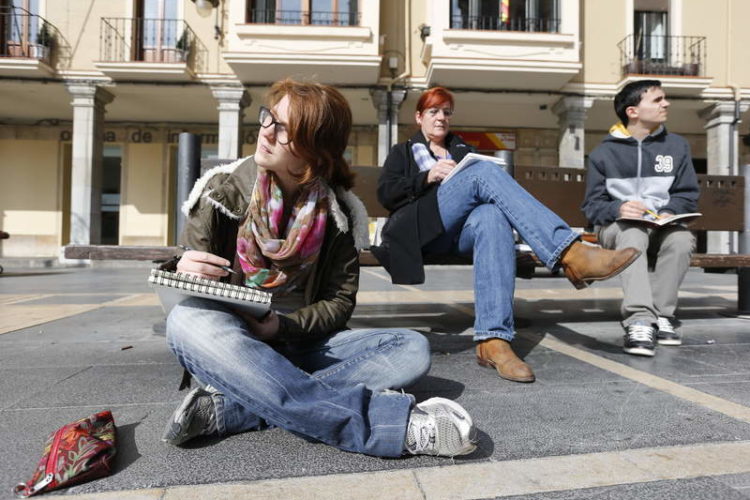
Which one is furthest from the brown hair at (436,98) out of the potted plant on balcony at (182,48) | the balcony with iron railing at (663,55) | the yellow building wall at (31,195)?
the yellow building wall at (31,195)

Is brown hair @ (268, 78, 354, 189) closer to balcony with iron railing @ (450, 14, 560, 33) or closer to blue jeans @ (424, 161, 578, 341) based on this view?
blue jeans @ (424, 161, 578, 341)

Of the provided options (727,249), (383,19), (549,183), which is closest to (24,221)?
(383,19)

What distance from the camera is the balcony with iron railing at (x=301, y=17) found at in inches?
481

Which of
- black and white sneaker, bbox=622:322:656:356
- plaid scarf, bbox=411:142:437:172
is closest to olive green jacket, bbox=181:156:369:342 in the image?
plaid scarf, bbox=411:142:437:172

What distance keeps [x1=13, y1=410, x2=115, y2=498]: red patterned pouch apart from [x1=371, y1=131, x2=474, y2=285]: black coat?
5.03 ft

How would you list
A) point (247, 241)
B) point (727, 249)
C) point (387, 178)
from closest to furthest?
point (247, 241) → point (387, 178) → point (727, 249)

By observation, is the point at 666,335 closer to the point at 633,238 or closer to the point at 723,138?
the point at 633,238

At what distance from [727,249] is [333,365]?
14117 millimetres

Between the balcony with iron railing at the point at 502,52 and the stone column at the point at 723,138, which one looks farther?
the stone column at the point at 723,138

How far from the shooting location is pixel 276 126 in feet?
5.12

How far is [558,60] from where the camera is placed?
11766mm

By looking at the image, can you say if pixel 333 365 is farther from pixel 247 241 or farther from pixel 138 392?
pixel 138 392

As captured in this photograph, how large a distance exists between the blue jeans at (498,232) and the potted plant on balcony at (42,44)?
13.7 meters

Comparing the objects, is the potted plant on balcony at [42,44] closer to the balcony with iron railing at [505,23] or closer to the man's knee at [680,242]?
the balcony with iron railing at [505,23]
